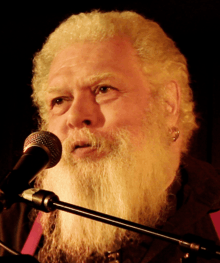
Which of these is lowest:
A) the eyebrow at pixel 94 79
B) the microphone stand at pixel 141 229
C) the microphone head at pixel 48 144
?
the microphone stand at pixel 141 229

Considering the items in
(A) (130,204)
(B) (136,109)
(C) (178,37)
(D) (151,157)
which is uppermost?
(C) (178,37)

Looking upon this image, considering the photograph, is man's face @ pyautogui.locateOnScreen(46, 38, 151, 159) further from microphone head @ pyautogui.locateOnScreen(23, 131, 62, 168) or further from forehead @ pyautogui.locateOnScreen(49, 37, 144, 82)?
microphone head @ pyautogui.locateOnScreen(23, 131, 62, 168)

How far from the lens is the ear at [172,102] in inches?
57.5

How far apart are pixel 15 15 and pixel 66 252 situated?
2123 mm

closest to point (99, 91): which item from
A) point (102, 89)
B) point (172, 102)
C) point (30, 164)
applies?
point (102, 89)

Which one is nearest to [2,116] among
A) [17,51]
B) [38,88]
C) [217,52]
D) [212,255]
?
[17,51]

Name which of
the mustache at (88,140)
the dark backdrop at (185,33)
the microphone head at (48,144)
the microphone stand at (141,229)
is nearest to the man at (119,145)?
the mustache at (88,140)

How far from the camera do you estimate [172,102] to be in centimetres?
148

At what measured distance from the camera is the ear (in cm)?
146

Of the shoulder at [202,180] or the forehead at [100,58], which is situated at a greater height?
the forehead at [100,58]

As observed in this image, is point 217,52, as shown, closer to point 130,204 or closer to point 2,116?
point 130,204

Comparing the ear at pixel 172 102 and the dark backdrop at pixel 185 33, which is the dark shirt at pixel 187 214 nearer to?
the ear at pixel 172 102

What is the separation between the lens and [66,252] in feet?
4.69

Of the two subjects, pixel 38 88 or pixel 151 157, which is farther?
pixel 38 88
